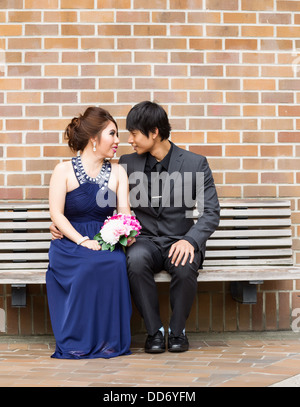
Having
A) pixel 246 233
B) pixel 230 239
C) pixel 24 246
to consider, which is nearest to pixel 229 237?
pixel 230 239

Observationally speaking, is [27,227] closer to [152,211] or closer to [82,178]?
[82,178]

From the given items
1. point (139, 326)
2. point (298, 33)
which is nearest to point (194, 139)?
point (298, 33)

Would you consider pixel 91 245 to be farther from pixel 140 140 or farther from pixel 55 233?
pixel 140 140

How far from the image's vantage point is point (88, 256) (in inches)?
162

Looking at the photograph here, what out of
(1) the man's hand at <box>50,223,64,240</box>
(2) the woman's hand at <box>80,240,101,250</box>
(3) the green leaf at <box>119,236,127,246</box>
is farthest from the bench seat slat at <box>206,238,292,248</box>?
(1) the man's hand at <box>50,223,64,240</box>

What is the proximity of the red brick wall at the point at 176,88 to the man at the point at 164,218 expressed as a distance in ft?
1.60

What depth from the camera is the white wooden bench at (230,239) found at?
4723 millimetres

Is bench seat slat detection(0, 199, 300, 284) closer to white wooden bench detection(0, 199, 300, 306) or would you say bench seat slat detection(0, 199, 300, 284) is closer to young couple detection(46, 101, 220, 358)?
white wooden bench detection(0, 199, 300, 306)

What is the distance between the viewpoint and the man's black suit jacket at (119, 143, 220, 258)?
4.42m

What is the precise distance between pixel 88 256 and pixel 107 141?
84 cm

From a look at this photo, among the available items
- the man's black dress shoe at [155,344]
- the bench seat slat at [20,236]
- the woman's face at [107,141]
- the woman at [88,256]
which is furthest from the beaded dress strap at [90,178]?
the man's black dress shoe at [155,344]

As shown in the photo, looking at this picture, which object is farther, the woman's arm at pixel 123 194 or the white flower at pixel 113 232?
the woman's arm at pixel 123 194

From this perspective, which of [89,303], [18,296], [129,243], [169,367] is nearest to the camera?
[169,367]

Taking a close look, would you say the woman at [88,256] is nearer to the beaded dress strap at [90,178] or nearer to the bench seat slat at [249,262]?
the beaded dress strap at [90,178]
